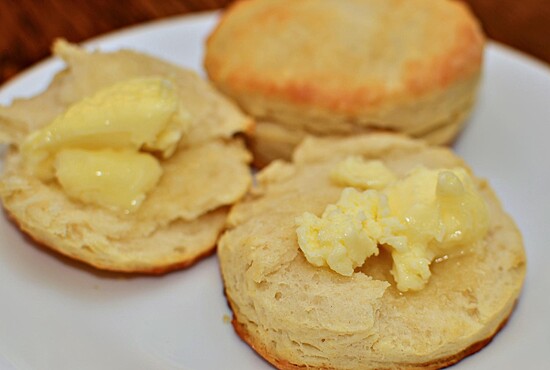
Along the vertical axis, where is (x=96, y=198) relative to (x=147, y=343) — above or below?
above

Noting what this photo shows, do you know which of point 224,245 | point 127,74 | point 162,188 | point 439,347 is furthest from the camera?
point 127,74

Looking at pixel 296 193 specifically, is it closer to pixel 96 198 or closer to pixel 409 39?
pixel 96 198

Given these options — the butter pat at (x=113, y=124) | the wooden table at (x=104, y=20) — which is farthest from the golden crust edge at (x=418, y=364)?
the wooden table at (x=104, y=20)

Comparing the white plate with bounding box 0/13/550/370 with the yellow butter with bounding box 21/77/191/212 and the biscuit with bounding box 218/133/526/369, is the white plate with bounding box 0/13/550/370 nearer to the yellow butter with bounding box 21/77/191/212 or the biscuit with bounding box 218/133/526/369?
the biscuit with bounding box 218/133/526/369

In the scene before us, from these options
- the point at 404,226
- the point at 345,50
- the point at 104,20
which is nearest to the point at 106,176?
the point at 404,226

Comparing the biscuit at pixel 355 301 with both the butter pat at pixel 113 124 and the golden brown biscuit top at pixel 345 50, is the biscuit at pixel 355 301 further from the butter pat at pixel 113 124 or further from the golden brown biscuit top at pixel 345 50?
the golden brown biscuit top at pixel 345 50

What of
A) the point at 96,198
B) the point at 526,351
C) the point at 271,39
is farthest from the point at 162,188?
the point at 526,351
